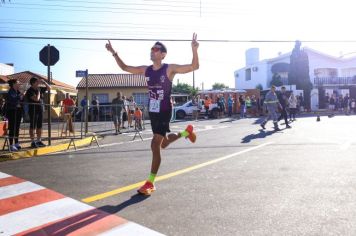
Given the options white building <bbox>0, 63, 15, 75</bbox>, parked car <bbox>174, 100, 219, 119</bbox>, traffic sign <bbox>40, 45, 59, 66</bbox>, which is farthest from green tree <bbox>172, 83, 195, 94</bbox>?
traffic sign <bbox>40, 45, 59, 66</bbox>

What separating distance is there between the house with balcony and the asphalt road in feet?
142

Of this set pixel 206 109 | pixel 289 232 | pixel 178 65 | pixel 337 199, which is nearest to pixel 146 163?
pixel 178 65

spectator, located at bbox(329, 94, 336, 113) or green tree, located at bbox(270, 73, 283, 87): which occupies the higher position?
green tree, located at bbox(270, 73, 283, 87)

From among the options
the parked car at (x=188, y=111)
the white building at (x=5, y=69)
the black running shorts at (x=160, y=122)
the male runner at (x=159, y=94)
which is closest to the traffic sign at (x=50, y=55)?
the male runner at (x=159, y=94)

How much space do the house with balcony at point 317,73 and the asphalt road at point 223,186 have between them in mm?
43416

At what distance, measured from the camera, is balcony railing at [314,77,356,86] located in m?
52.1

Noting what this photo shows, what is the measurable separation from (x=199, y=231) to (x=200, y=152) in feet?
16.6

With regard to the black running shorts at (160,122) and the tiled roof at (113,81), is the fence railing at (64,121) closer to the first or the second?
the black running shorts at (160,122)

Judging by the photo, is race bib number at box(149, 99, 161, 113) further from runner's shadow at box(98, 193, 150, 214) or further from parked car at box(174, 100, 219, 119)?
parked car at box(174, 100, 219, 119)

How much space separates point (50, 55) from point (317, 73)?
5003 centimetres

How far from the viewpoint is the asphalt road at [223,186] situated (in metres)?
3.56

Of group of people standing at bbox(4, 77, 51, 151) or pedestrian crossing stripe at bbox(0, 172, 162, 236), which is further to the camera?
group of people standing at bbox(4, 77, 51, 151)

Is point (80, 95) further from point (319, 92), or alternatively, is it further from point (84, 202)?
point (84, 202)

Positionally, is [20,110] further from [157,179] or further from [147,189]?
[147,189]
